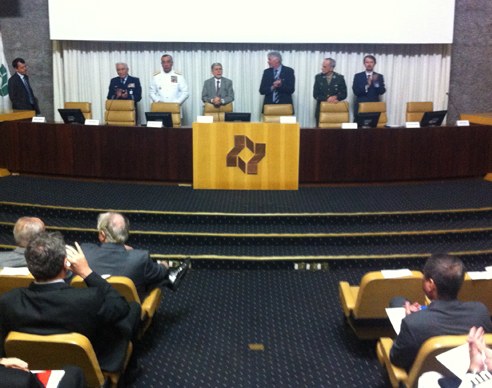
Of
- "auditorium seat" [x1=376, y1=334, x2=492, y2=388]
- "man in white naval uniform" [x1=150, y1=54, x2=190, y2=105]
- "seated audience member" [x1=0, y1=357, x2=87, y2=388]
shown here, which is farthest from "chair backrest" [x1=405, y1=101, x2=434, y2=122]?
"seated audience member" [x1=0, y1=357, x2=87, y2=388]

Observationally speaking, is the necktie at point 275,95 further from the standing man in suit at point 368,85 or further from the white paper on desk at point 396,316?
the white paper on desk at point 396,316

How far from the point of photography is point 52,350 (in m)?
2.06

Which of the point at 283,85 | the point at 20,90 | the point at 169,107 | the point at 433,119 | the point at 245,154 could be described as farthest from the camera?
the point at 20,90

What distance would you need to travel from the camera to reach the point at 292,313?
366 cm

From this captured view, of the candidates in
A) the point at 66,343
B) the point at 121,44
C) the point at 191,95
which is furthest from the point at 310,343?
the point at 121,44

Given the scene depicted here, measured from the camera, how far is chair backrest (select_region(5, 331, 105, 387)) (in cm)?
203

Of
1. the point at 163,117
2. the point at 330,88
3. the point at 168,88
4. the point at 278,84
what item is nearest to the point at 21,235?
the point at 163,117

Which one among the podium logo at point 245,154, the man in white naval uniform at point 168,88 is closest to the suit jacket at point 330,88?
the podium logo at point 245,154

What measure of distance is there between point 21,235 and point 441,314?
2127mm

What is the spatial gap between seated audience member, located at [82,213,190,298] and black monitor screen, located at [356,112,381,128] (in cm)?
338

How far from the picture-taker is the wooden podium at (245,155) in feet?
18.3

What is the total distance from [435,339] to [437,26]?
6498 millimetres

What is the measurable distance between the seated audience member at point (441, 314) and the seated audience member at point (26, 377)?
3.97ft

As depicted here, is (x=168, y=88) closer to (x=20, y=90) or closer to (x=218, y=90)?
(x=218, y=90)
